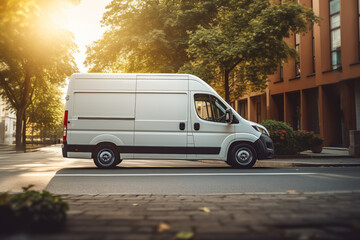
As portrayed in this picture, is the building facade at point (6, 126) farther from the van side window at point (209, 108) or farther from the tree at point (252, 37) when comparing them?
the van side window at point (209, 108)

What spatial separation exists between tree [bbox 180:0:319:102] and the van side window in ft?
17.2

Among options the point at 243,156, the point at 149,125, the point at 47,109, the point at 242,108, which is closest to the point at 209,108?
the point at 243,156

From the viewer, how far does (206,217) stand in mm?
3986

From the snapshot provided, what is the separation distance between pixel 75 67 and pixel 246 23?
1491 cm

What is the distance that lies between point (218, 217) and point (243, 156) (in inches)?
269

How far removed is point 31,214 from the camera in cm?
340

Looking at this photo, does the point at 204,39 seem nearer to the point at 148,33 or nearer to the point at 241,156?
the point at 148,33

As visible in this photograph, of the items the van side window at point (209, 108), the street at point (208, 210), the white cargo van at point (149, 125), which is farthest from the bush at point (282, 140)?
the street at point (208, 210)

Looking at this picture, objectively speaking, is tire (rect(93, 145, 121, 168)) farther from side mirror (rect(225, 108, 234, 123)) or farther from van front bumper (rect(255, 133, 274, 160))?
van front bumper (rect(255, 133, 274, 160))

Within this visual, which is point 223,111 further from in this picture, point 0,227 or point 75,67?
point 75,67

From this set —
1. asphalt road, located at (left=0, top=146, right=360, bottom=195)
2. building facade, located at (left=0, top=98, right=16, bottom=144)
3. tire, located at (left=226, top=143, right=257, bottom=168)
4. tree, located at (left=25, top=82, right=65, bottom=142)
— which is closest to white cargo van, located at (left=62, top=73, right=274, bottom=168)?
tire, located at (left=226, top=143, right=257, bottom=168)

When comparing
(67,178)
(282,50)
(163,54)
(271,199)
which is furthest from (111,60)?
(271,199)

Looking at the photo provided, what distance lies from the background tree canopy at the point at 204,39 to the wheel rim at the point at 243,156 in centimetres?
624

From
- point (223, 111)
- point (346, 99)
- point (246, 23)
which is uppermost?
Result: point (246, 23)
